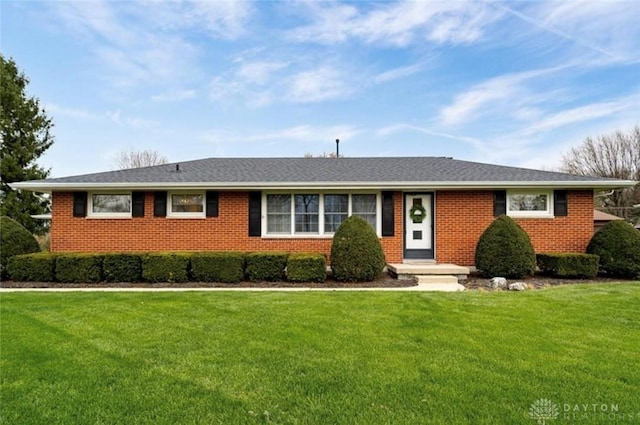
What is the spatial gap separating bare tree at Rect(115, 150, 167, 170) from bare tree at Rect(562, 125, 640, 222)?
3530 centimetres

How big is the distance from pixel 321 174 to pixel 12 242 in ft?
28.3

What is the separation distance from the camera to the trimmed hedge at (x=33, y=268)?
9062 mm

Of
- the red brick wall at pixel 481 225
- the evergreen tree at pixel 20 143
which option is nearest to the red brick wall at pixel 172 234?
the red brick wall at pixel 481 225

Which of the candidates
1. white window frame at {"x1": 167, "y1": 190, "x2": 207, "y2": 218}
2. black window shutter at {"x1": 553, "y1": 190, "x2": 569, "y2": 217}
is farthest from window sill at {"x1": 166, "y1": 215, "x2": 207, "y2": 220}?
black window shutter at {"x1": 553, "y1": 190, "x2": 569, "y2": 217}

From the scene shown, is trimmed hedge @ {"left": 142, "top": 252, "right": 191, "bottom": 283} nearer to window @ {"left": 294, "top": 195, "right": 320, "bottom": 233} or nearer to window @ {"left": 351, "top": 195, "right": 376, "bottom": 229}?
window @ {"left": 294, "top": 195, "right": 320, "bottom": 233}

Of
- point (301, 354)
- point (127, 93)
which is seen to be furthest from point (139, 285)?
point (127, 93)

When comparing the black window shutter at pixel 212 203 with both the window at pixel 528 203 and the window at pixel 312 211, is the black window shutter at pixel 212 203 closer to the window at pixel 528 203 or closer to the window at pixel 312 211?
the window at pixel 312 211

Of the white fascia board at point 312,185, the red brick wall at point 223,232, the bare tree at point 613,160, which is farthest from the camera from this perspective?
the bare tree at point 613,160

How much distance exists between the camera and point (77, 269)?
29.5ft

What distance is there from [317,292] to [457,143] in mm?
19406

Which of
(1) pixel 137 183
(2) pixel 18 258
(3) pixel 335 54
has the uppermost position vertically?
(3) pixel 335 54

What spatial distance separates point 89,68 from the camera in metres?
13.3

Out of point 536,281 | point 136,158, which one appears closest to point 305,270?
point 536,281

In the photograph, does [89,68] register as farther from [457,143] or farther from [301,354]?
[457,143]
